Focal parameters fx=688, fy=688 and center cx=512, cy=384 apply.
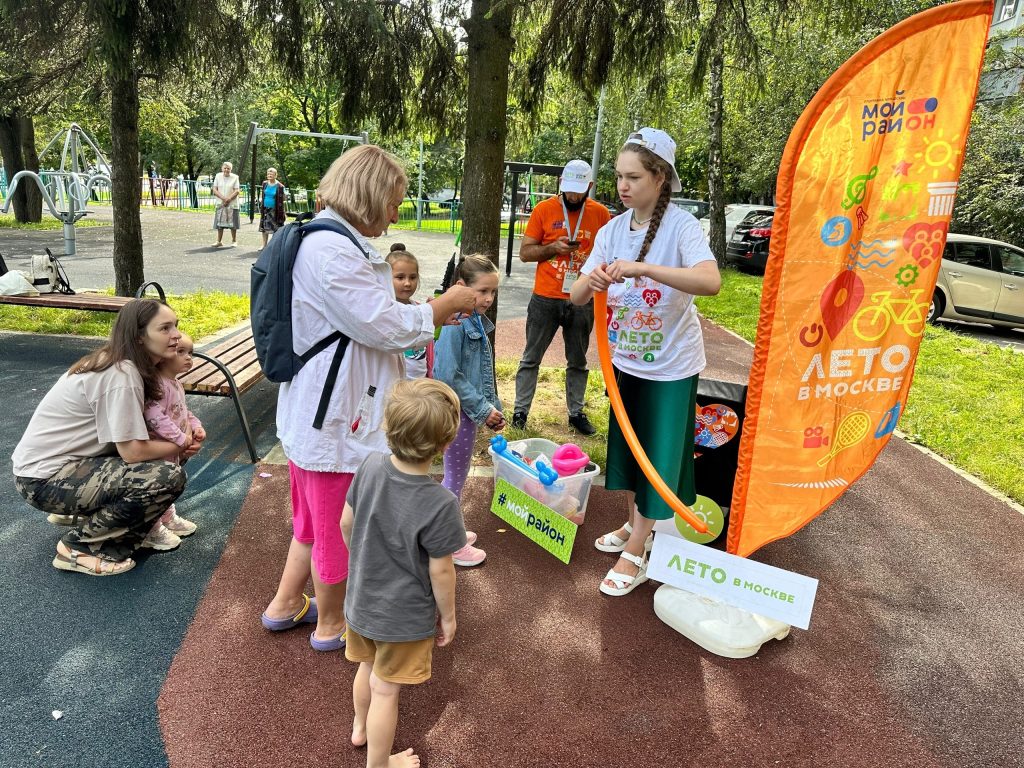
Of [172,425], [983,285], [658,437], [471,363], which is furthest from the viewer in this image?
[983,285]

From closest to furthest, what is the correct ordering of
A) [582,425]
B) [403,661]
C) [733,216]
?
[403,661] → [582,425] → [733,216]

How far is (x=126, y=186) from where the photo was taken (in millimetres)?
7484

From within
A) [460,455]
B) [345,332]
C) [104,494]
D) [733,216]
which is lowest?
[104,494]

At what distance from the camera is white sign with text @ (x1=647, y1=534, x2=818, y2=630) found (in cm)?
255

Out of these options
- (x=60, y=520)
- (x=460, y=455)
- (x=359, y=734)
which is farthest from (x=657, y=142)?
(x=60, y=520)

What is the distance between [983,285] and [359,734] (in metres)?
12.7

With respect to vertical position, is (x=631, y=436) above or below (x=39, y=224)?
above

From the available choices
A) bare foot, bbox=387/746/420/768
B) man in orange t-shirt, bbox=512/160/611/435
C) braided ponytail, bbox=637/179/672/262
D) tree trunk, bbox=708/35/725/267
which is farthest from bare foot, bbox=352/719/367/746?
tree trunk, bbox=708/35/725/267

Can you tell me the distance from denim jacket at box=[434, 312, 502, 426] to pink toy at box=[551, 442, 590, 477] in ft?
1.81

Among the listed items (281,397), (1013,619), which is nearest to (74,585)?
(281,397)

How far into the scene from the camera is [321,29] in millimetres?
5559

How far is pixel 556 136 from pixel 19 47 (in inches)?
1380

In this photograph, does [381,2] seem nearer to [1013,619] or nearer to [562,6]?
[562,6]

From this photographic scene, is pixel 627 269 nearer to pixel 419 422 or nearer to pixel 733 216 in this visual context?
pixel 419 422
